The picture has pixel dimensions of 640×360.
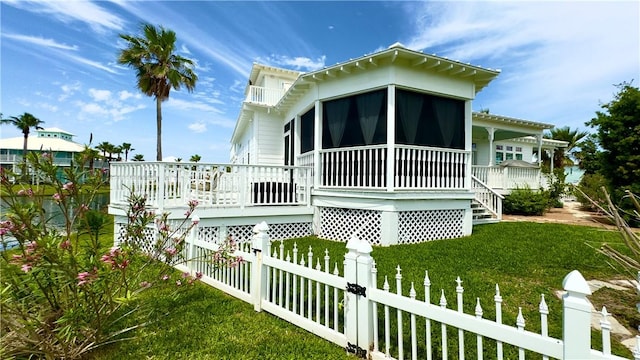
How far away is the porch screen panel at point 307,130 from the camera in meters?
9.56

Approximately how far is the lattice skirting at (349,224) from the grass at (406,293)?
1.99ft

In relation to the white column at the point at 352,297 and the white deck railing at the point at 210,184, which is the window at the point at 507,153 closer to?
the white deck railing at the point at 210,184

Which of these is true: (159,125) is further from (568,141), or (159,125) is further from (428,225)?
(568,141)

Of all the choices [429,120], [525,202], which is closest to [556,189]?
[525,202]

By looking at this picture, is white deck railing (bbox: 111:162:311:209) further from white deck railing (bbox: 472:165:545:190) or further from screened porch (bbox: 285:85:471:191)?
white deck railing (bbox: 472:165:545:190)

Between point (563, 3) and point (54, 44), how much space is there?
40.6 ft

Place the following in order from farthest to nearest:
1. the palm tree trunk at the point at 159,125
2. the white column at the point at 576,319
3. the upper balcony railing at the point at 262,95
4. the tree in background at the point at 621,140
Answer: the palm tree trunk at the point at 159,125 < the upper balcony railing at the point at 262,95 < the tree in background at the point at 621,140 < the white column at the point at 576,319

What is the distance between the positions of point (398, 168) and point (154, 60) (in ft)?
48.6

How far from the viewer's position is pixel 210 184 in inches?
279

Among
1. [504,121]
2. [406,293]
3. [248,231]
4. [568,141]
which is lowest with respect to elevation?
[406,293]

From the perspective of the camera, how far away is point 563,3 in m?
6.70

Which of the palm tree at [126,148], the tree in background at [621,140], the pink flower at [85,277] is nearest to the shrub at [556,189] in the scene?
the tree in background at [621,140]

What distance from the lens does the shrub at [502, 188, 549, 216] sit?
511 inches

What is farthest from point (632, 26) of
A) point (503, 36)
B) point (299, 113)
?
point (299, 113)
